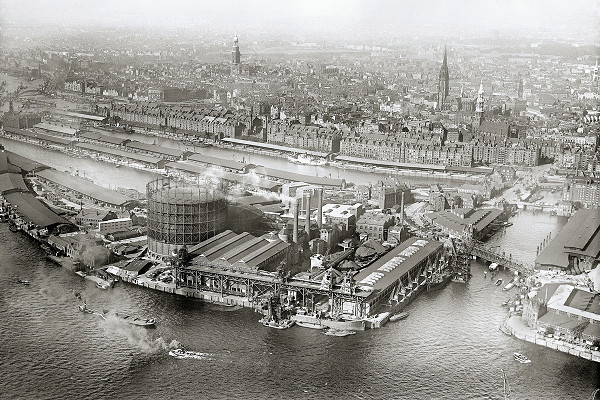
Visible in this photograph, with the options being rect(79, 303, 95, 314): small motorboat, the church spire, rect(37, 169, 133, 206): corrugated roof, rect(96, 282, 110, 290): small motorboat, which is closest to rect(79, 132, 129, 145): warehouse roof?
rect(37, 169, 133, 206): corrugated roof

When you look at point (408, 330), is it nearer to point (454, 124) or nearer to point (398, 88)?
point (454, 124)

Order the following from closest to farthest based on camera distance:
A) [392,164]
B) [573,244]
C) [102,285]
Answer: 1. [102,285]
2. [573,244]
3. [392,164]

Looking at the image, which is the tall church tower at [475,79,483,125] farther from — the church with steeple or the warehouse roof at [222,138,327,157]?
the church with steeple

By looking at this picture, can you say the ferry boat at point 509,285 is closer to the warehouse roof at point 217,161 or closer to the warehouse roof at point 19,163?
the warehouse roof at point 217,161

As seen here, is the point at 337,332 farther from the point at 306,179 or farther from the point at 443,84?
the point at 443,84

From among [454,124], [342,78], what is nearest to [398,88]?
[342,78]

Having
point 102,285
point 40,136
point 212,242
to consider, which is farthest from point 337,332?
point 40,136
